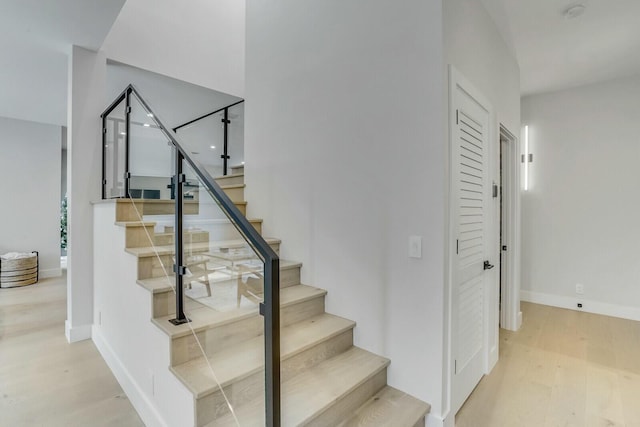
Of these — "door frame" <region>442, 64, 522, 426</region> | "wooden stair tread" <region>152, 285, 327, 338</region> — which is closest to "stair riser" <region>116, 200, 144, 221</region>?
"wooden stair tread" <region>152, 285, 327, 338</region>

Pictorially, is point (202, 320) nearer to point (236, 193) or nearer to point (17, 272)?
point (236, 193)

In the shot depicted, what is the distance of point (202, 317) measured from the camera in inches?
71.9

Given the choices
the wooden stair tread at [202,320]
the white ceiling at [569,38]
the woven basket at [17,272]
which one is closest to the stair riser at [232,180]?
the wooden stair tread at [202,320]

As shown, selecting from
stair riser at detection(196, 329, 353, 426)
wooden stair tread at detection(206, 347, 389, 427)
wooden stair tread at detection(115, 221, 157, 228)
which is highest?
wooden stair tread at detection(115, 221, 157, 228)

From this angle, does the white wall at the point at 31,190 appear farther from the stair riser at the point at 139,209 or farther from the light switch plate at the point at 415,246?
the light switch plate at the point at 415,246

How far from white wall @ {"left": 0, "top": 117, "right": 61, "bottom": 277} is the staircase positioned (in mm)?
5236

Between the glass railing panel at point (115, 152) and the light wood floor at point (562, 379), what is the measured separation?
3.34 m

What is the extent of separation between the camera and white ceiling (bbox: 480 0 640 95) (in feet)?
8.34

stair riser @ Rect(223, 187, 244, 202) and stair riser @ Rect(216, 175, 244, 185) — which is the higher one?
stair riser @ Rect(216, 175, 244, 185)

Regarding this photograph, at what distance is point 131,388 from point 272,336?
1673 mm

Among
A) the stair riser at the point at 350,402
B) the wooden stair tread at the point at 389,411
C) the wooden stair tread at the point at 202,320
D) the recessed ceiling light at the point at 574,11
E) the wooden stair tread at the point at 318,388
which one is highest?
the recessed ceiling light at the point at 574,11

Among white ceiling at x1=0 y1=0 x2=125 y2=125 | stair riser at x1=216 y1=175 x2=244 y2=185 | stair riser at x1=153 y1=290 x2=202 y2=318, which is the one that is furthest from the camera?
stair riser at x1=216 y1=175 x2=244 y2=185

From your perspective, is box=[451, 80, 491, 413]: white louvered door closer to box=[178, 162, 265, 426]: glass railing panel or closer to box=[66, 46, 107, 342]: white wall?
box=[178, 162, 265, 426]: glass railing panel

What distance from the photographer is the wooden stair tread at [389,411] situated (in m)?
1.78
